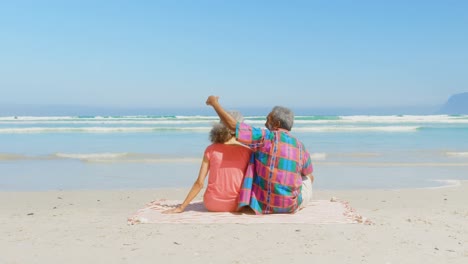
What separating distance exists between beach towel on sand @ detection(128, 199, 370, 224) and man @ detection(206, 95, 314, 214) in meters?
0.14

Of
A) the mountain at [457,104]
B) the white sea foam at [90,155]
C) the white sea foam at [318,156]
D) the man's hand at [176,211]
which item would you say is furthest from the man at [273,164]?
the mountain at [457,104]

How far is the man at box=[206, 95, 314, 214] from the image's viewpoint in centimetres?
511

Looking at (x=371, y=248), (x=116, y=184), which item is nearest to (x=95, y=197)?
(x=116, y=184)

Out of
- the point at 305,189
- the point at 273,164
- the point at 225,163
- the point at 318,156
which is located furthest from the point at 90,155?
the point at 273,164

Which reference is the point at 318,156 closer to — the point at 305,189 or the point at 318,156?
the point at 318,156

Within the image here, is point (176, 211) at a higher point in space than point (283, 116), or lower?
lower

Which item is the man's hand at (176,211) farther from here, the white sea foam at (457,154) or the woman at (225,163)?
the white sea foam at (457,154)

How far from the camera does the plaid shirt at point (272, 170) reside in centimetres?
516

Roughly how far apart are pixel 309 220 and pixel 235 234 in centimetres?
87

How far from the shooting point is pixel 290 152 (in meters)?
5.24

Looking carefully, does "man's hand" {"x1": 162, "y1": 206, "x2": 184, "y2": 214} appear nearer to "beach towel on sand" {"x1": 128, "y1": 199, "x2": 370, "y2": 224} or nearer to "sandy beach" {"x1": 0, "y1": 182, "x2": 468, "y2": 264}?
"beach towel on sand" {"x1": 128, "y1": 199, "x2": 370, "y2": 224}

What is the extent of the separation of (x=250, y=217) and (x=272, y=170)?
1.66 ft

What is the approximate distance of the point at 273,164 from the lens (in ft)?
17.1

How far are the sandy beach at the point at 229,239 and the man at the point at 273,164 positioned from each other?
0.43 m
